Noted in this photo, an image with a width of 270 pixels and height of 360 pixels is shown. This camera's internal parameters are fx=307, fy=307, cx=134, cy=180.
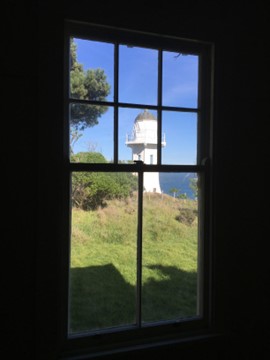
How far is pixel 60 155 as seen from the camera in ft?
4.49

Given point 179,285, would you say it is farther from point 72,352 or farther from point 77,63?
point 77,63

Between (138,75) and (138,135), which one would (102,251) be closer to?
(138,135)

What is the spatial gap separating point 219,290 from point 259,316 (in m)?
0.32

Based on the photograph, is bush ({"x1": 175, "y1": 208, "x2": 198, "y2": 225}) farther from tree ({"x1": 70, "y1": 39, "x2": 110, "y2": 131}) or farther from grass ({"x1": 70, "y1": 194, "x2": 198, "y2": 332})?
tree ({"x1": 70, "y1": 39, "x2": 110, "y2": 131})

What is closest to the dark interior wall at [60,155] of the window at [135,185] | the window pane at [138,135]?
the window at [135,185]

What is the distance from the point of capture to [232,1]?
168 cm

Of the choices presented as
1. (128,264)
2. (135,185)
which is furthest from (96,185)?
(128,264)

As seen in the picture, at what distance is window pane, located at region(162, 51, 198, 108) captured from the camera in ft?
5.38

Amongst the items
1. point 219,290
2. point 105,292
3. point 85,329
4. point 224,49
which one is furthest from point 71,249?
point 224,49

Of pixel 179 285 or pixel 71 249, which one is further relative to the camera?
pixel 179 285

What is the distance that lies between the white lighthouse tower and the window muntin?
2cm

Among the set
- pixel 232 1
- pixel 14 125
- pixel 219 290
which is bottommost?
pixel 219 290

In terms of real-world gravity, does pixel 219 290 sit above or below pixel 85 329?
above

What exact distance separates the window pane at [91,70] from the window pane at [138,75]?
58mm
